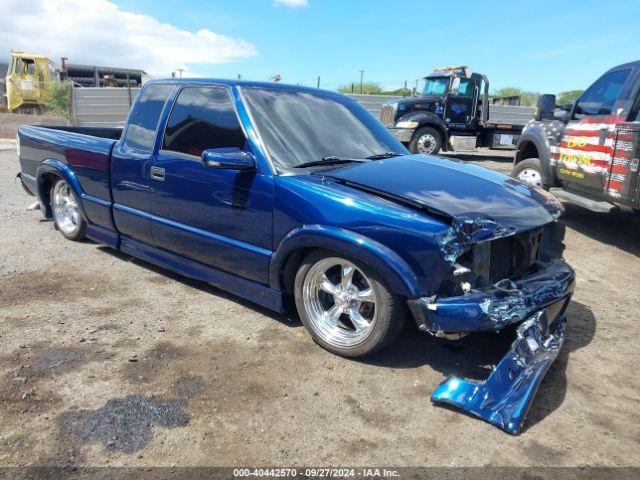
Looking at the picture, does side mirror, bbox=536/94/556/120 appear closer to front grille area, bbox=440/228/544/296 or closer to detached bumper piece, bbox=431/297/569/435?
front grille area, bbox=440/228/544/296

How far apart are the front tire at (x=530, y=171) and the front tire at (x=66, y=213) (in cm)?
622

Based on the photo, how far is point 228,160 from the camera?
3.35 m

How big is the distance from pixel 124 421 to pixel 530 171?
23.2ft

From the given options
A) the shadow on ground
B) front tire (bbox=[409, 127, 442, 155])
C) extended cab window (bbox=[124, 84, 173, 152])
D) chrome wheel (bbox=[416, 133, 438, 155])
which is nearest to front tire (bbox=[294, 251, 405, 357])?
extended cab window (bbox=[124, 84, 173, 152])

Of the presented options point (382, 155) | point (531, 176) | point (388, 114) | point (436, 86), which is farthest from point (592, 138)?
point (436, 86)

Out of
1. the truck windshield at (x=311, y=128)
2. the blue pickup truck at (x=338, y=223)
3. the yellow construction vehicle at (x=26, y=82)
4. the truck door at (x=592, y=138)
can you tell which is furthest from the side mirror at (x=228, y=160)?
the yellow construction vehicle at (x=26, y=82)

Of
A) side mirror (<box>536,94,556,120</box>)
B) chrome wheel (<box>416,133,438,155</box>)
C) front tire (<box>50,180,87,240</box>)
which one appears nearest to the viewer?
front tire (<box>50,180,87,240</box>)

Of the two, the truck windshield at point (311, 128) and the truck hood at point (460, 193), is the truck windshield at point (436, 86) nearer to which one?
the truck windshield at point (311, 128)

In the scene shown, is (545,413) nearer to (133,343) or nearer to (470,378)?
(470,378)

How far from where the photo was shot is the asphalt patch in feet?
8.01

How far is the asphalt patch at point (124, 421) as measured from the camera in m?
2.44

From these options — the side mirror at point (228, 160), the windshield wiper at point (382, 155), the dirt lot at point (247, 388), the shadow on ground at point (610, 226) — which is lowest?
the dirt lot at point (247, 388)

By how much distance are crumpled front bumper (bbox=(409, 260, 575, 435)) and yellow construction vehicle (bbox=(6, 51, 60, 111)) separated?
24.2 metres

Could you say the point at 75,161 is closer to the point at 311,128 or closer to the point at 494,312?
the point at 311,128
